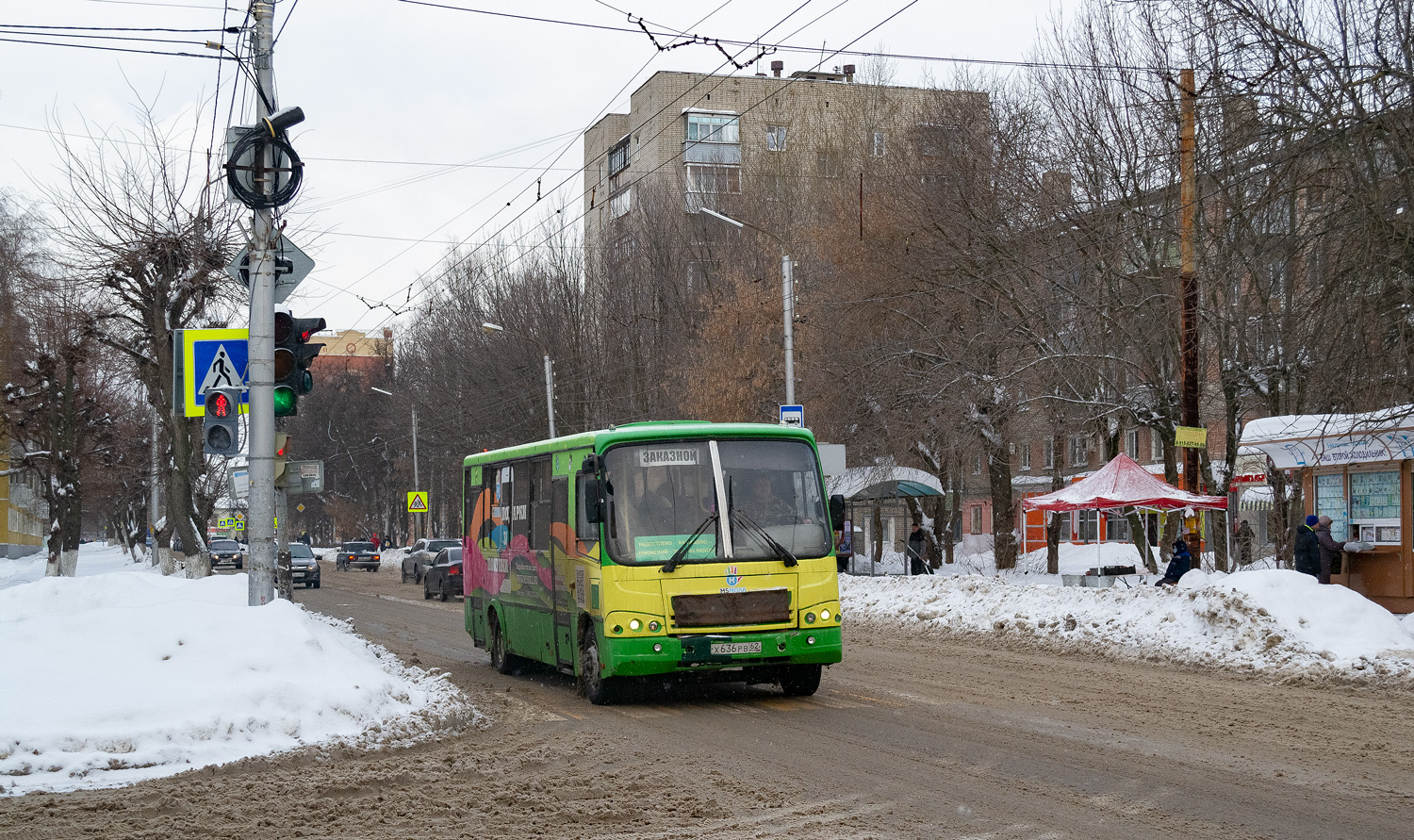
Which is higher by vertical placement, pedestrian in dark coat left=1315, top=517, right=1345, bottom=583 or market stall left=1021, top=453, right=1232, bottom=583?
market stall left=1021, top=453, right=1232, bottom=583

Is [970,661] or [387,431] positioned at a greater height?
[387,431]

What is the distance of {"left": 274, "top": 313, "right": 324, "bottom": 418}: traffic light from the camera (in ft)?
43.4

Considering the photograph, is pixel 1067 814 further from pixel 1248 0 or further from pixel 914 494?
pixel 914 494

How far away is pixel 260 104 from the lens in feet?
44.2

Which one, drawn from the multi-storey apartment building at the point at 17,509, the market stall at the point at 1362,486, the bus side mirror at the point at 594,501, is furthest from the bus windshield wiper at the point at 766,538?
the multi-storey apartment building at the point at 17,509

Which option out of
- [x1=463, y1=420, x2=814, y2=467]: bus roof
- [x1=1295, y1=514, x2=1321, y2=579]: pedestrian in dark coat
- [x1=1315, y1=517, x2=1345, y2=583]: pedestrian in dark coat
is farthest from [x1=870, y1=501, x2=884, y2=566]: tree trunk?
[x1=463, y1=420, x2=814, y2=467]: bus roof

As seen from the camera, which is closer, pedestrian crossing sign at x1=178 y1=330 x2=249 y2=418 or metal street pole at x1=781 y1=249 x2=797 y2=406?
pedestrian crossing sign at x1=178 y1=330 x2=249 y2=418

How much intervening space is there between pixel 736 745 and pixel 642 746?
27.2 inches

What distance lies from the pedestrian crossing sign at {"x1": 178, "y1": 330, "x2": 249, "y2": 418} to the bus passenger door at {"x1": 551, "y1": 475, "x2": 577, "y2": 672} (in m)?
3.48

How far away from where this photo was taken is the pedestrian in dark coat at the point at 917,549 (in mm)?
36344

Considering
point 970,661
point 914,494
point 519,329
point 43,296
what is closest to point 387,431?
point 519,329

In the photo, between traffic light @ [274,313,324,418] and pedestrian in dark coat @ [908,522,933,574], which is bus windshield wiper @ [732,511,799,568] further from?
pedestrian in dark coat @ [908,522,933,574]

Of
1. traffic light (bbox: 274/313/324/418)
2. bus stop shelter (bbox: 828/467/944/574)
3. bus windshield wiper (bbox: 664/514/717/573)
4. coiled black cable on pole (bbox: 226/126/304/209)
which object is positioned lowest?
bus windshield wiper (bbox: 664/514/717/573)

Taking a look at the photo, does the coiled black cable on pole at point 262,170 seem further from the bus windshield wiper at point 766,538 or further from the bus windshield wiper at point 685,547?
the bus windshield wiper at point 766,538
